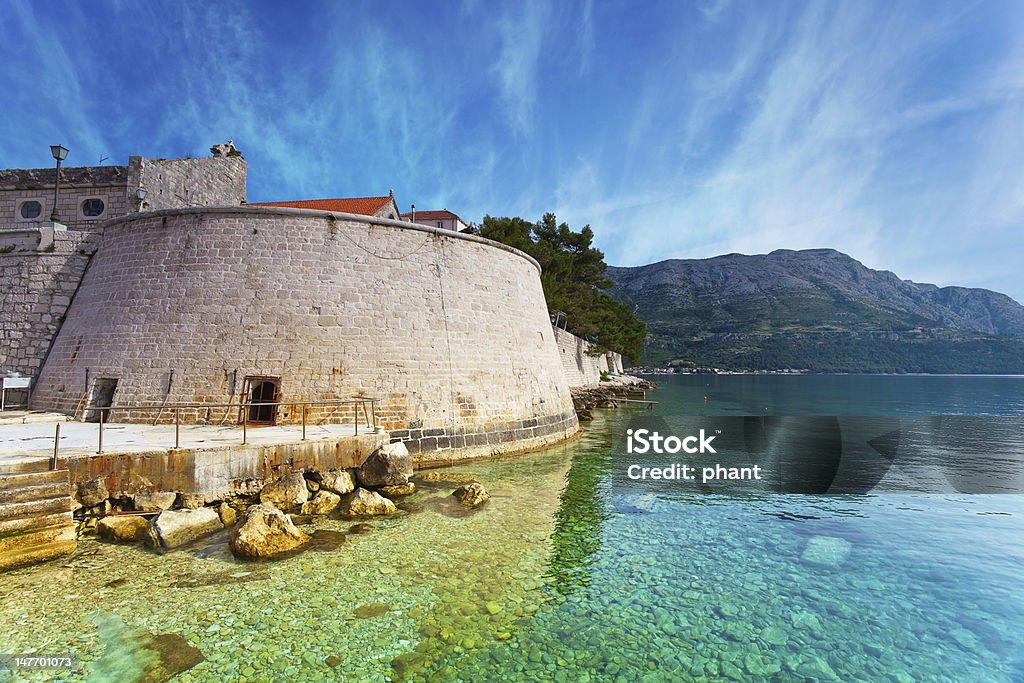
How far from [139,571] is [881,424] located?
123ft

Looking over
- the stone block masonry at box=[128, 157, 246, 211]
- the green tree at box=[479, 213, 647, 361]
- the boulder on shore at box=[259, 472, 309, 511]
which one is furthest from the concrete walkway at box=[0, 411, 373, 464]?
the green tree at box=[479, 213, 647, 361]

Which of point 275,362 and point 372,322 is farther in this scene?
point 372,322

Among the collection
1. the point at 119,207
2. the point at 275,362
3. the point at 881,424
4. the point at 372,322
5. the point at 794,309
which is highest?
the point at 794,309

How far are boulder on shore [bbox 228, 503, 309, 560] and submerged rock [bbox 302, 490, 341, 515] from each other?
1318 millimetres

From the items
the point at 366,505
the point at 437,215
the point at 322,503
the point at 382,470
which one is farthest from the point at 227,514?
the point at 437,215

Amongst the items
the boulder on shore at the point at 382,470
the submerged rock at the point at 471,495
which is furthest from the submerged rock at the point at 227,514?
the submerged rock at the point at 471,495

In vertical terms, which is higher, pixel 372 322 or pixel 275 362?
pixel 372 322

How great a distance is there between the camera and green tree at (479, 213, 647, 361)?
108ft

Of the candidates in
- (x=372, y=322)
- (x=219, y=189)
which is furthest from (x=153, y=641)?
(x=219, y=189)

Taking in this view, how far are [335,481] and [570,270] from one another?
29.7 meters

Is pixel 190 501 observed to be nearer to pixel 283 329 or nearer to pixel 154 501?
pixel 154 501

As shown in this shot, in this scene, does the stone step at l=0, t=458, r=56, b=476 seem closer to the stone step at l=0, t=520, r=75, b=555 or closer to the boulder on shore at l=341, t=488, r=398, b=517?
the stone step at l=0, t=520, r=75, b=555

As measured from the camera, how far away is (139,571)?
6.61 metres

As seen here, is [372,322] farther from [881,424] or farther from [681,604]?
[881,424]
